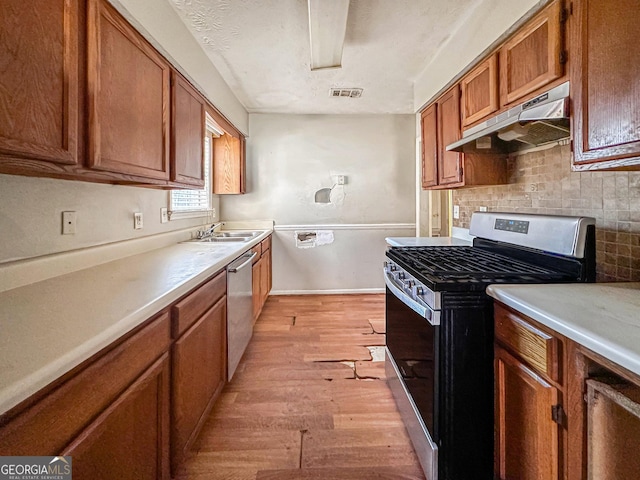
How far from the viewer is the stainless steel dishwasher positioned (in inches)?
78.2

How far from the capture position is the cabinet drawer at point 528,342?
2.97 feet

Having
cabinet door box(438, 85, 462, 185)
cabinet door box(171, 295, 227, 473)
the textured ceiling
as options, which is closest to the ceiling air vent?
the textured ceiling

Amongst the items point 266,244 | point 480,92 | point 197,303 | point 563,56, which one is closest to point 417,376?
point 197,303

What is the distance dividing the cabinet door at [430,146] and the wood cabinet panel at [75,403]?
2400mm

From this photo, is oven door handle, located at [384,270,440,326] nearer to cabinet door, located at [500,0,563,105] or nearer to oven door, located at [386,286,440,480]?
oven door, located at [386,286,440,480]

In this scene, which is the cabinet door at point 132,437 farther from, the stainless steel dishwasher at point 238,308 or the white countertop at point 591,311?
the white countertop at point 591,311

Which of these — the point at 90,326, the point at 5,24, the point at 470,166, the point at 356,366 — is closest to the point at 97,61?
the point at 5,24

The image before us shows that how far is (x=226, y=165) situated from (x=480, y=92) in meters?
2.83

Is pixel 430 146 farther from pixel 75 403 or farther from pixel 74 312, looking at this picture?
pixel 75 403

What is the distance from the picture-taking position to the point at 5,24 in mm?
848

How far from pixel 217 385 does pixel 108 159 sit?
1333mm

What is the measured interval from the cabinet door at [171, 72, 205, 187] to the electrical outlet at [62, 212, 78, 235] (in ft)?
1.88

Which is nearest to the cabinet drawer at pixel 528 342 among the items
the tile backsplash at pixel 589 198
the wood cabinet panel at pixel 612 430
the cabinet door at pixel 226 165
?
the wood cabinet panel at pixel 612 430

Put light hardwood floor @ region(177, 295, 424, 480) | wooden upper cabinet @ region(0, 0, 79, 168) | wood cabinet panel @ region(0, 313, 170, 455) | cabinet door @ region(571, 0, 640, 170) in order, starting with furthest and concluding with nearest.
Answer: light hardwood floor @ region(177, 295, 424, 480), cabinet door @ region(571, 0, 640, 170), wooden upper cabinet @ region(0, 0, 79, 168), wood cabinet panel @ region(0, 313, 170, 455)
